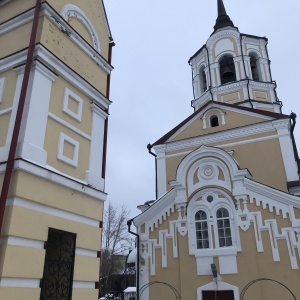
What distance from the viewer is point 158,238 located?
479 inches

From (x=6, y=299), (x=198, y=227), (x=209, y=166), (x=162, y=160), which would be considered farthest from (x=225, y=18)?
(x=6, y=299)

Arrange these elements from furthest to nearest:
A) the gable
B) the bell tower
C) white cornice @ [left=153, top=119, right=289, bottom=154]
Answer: the bell tower
white cornice @ [left=153, top=119, right=289, bottom=154]
the gable

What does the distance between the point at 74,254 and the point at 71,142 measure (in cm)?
185

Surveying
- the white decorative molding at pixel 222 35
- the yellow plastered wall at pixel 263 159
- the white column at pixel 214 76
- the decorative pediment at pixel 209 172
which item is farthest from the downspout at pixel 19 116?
the white decorative molding at pixel 222 35

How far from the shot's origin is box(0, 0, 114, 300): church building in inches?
167

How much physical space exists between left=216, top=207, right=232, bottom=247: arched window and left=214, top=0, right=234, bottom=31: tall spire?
1584 cm

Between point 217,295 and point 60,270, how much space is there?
7445 mm

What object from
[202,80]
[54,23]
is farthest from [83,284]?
[202,80]

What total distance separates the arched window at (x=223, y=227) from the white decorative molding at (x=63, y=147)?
738 centimetres

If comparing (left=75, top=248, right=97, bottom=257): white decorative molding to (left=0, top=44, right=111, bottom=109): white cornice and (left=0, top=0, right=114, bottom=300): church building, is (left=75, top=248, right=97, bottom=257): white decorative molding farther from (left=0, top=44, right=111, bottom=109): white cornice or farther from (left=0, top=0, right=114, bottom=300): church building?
(left=0, top=44, right=111, bottom=109): white cornice

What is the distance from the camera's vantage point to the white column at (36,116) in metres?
4.65

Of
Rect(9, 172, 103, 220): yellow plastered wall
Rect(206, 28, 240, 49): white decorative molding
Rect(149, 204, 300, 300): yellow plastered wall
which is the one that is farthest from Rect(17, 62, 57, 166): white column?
Rect(206, 28, 240, 49): white decorative molding

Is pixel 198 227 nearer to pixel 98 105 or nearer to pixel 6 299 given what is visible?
pixel 98 105

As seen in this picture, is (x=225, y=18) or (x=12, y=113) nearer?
(x=12, y=113)
